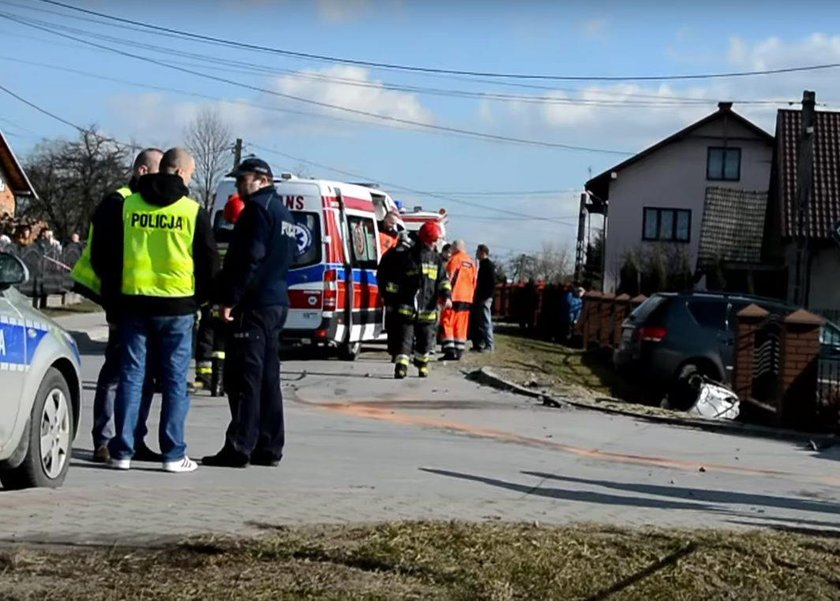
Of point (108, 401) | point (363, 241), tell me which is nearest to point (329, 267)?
point (363, 241)

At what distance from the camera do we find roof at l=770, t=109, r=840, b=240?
44219 millimetres

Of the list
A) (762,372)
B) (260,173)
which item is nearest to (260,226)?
(260,173)

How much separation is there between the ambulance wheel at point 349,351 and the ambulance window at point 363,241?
1.18m

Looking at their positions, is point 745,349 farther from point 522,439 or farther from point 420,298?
point 522,439

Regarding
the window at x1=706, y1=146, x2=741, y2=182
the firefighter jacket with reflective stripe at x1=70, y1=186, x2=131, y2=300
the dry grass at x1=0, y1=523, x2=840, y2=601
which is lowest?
the dry grass at x1=0, y1=523, x2=840, y2=601

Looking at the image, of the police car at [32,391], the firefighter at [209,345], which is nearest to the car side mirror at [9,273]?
the police car at [32,391]

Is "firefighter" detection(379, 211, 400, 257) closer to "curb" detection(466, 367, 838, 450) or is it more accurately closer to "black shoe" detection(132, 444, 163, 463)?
"curb" detection(466, 367, 838, 450)

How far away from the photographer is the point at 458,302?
73.3 ft

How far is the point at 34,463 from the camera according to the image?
799 centimetres

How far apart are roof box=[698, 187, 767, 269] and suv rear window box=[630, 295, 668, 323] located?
34.8m

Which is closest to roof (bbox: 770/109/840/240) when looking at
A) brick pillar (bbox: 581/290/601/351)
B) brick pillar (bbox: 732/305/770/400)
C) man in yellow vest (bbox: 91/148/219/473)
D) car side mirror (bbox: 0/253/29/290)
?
brick pillar (bbox: 581/290/601/351)

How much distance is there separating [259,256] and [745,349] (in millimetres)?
10622

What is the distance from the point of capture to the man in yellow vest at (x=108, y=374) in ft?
30.6

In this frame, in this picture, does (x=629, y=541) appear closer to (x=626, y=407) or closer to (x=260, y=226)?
(x=260, y=226)
